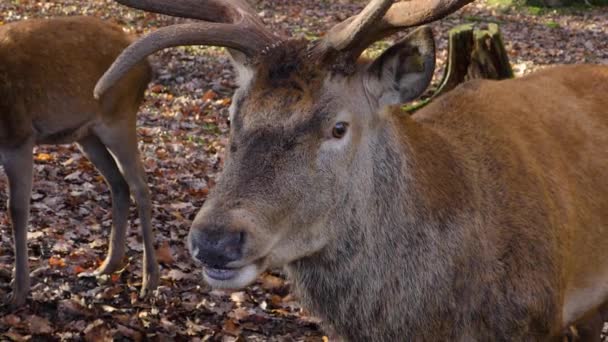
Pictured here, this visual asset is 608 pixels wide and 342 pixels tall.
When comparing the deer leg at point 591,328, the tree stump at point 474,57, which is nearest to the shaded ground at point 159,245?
the deer leg at point 591,328

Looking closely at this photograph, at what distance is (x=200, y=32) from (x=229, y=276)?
3.80 feet

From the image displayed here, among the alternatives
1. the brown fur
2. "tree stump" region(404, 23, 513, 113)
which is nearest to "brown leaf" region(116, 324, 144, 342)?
the brown fur

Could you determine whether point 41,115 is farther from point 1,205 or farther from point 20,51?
point 1,205

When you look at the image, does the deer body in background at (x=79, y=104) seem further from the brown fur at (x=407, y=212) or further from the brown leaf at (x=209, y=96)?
the brown leaf at (x=209, y=96)

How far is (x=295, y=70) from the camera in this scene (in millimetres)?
3656

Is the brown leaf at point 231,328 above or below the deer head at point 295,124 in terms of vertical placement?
below

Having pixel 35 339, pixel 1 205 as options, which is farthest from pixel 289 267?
pixel 1 205

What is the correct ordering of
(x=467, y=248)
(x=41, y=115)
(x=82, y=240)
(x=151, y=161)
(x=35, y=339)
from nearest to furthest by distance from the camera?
(x=467, y=248) → (x=35, y=339) → (x=41, y=115) → (x=82, y=240) → (x=151, y=161)

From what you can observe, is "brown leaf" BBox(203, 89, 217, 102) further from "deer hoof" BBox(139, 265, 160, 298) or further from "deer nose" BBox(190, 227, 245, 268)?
"deer nose" BBox(190, 227, 245, 268)

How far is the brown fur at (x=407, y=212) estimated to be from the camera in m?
3.51

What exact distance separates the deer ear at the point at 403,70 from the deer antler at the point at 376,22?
4.8 inches

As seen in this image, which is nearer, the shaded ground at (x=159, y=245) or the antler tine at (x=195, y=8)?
the antler tine at (x=195, y=8)

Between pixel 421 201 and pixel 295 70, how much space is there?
0.86 m

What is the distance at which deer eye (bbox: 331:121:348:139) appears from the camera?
12.0ft
